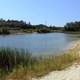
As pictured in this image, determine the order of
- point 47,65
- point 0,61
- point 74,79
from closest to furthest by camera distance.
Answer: point 74,79
point 47,65
point 0,61

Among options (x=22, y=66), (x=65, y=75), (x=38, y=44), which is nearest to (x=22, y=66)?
(x=22, y=66)

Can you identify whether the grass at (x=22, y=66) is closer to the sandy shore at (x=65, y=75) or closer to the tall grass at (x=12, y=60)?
the tall grass at (x=12, y=60)

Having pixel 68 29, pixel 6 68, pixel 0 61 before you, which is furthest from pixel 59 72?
pixel 68 29

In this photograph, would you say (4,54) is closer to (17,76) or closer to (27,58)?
(27,58)

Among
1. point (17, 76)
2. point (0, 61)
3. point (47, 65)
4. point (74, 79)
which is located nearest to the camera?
point (74, 79)

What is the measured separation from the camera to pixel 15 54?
45.8 ft

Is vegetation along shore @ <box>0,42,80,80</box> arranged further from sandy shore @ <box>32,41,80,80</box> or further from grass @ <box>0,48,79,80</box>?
sandy shore @ <box>32,41,80,80</box>

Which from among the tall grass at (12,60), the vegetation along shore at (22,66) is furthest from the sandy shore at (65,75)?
the tall grass at (12,60)

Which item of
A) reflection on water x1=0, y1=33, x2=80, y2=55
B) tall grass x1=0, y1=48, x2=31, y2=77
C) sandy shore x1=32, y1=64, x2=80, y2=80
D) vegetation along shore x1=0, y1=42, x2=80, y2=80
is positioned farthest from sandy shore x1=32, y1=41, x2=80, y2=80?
reflection on water x1=0, y1=33, x2=80, y2=55

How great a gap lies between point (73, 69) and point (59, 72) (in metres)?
0.66

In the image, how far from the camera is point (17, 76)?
10.3 metres

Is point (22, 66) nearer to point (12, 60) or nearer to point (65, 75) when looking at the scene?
point (12, 60)

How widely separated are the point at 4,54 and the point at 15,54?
63 cm

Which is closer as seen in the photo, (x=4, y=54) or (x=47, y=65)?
(x=47, y=65)
